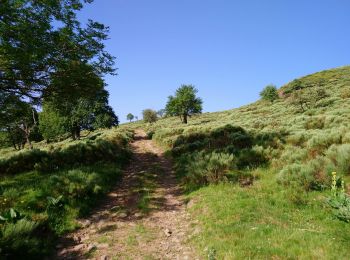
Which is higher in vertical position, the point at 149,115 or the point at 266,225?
the point at 149,115

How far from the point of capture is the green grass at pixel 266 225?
19.3 feet

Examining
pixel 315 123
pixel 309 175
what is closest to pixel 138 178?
pixel 309 175

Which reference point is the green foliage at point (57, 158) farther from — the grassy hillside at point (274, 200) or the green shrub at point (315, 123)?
the green shrub at point (315, 123)

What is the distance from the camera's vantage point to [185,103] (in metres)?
57.8

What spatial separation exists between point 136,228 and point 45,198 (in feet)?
11.3

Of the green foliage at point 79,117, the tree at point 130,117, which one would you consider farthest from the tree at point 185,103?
the tree at point 130,117

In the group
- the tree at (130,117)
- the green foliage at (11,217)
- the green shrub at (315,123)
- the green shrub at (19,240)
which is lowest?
the green shrub at (19,240)

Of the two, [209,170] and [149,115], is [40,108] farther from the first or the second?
[149,115]

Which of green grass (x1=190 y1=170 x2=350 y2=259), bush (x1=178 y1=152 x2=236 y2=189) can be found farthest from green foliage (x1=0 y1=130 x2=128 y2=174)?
green grass (x1=190 y1=170 x2=350 y2=259)

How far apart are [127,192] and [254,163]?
5.84 metres

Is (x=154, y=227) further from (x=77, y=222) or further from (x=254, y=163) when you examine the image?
(x=254, y=163)

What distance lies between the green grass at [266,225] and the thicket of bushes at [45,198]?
3.77 m

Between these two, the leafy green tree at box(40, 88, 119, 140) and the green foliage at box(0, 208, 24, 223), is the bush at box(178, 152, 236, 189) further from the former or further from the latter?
the leafy green tree at box(40, 88, 119, 140)

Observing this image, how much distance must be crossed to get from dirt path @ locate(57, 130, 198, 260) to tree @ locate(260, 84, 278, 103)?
60.7 m
